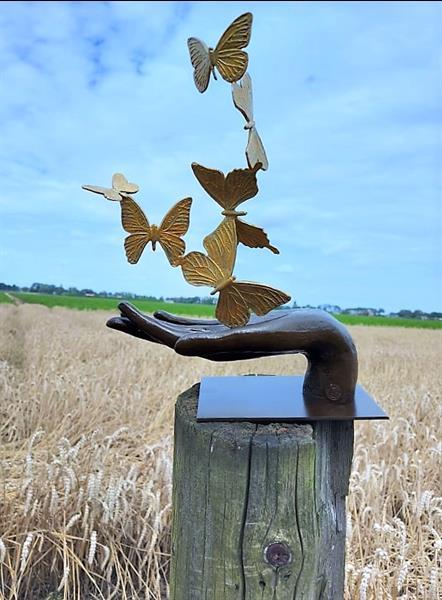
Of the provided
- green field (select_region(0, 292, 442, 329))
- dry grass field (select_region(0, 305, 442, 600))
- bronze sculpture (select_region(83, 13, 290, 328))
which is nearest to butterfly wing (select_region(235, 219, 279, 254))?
bronze sculpture (select_region(83, 13, 290, 328))

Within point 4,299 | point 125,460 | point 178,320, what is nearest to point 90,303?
point 4,299

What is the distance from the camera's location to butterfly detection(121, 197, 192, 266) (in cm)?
90

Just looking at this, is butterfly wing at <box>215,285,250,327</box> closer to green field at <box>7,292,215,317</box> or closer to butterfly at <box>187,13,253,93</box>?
butterfly at <box>187,13,253,93</box>

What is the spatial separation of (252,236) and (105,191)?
10.1 inches

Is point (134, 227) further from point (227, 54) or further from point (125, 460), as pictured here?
point (125, 460)

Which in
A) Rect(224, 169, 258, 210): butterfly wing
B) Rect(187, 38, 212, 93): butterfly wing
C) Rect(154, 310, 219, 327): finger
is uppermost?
Rect(187, 38, 212, 93): butterfly wing

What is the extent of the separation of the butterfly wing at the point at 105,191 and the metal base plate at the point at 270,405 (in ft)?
1.21

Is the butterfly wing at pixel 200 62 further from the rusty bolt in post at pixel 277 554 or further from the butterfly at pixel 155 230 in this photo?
the rusty bolt in post at pixel 277 554

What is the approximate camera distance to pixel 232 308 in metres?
0.86

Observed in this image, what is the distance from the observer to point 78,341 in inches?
135

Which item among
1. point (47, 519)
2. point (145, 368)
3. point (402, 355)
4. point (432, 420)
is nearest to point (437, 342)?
point (402, 355)

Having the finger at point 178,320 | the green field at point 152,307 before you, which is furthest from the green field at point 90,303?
the finger at point 178,320

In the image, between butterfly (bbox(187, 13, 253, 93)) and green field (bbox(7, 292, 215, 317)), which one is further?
green field (bbox(7, 292, 215, 317))

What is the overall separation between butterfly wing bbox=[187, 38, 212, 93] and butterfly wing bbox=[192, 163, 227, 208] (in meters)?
0.16
